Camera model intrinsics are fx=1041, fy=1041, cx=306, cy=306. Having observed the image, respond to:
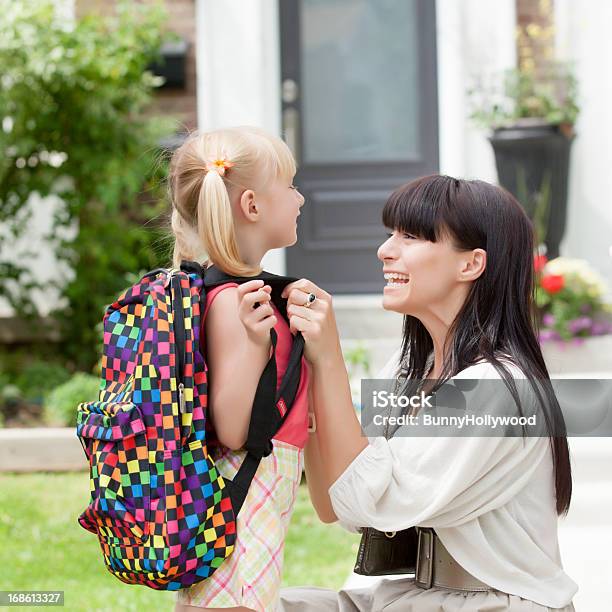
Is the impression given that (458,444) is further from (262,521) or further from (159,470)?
(159,470)

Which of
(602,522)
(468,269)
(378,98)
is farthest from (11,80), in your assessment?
(468,269)

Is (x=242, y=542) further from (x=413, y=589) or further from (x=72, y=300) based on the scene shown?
(x=72, y=300)

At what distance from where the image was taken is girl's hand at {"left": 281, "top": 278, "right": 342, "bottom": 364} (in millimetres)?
1845

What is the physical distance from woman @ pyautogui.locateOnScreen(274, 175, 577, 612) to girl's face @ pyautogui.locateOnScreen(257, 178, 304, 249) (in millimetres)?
133

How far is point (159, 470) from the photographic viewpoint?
1.74 metres

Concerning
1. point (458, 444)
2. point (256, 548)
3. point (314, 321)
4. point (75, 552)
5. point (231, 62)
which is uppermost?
point (231, 62)

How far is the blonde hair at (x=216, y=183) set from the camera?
1.87 metres

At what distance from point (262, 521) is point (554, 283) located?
4259 mm

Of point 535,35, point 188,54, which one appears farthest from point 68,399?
point 535,35

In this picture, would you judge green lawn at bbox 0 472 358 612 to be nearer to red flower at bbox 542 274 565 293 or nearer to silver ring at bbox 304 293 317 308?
red flower at bbox 542 274 565 293

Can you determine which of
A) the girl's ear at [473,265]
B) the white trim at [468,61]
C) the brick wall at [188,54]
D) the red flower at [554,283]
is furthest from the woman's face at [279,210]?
the brick wall at [188,54]

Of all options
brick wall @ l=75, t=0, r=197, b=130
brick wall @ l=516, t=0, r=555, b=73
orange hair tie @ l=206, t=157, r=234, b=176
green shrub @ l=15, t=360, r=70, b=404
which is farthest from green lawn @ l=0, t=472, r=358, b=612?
brick wall @ l=516, t=0, r=555, b=73

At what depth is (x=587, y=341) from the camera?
5.71 m

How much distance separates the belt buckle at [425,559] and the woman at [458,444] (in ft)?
0.04
